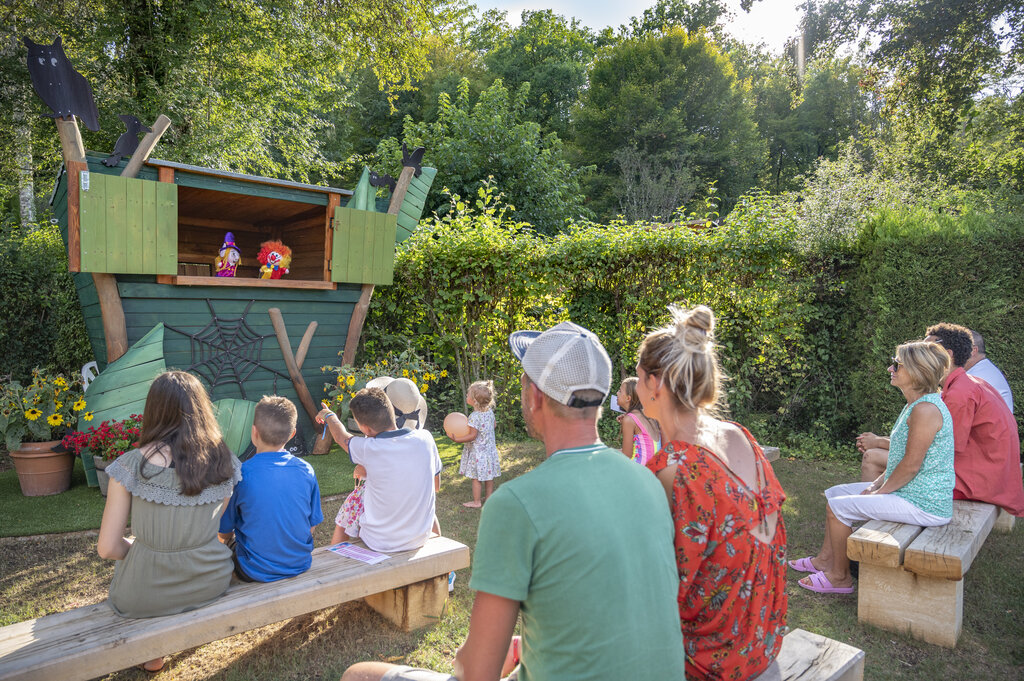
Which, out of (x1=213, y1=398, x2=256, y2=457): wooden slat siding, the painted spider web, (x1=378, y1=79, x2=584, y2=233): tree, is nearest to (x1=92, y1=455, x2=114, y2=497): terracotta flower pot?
(x1=213, y1=398, x2=256, y2=457): wooden slat siding

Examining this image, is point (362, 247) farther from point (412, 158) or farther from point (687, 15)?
point (687, 15)

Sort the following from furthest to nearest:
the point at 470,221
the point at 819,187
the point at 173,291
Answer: the point at 470,221 < the point at 819,187 < the point at 173,291

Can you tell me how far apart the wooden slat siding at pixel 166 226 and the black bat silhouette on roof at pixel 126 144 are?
379 millimetres

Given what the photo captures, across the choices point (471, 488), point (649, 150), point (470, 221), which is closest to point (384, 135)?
point (649, 150)

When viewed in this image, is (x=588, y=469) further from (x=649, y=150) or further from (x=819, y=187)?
(x=649, y=150)

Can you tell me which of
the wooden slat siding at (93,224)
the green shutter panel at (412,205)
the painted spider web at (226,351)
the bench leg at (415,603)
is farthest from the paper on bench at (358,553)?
the green shutter panel at (412,205)

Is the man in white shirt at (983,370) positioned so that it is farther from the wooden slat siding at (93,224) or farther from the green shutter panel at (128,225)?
the wooden slat siding at (93,224)

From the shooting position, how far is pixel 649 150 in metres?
25.6

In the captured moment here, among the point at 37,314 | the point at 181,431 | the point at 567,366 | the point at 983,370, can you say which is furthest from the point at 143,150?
the point at 983,370

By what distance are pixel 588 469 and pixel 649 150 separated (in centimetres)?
2614

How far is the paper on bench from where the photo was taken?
127 inches

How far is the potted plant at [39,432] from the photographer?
18.0ft

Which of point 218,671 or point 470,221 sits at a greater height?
point 470,221

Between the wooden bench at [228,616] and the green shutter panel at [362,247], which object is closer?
the wooden bench at [228,616]
